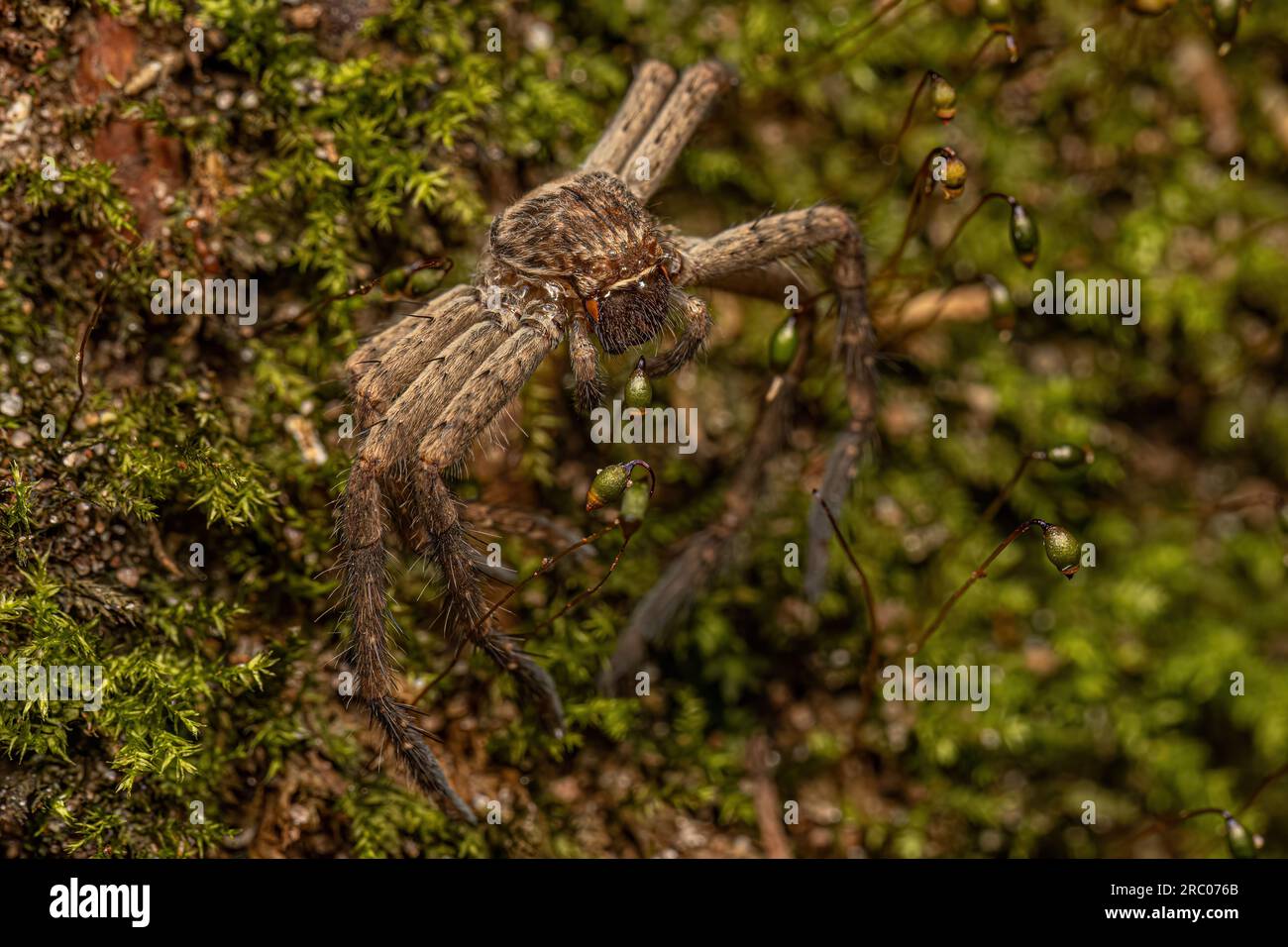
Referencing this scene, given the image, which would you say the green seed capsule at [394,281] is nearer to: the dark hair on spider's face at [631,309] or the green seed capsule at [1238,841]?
the dark hair on spider's face at [631,309]

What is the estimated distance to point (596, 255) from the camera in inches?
127

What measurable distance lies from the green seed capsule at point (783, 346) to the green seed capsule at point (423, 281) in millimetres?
1186

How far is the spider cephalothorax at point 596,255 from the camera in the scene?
324 cm

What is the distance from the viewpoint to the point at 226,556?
348 centimetres

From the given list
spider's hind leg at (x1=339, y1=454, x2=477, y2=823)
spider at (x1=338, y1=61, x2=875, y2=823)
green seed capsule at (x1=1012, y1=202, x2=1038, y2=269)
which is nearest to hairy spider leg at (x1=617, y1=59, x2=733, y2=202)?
spider at (x1=338, y1=61, x2=875, y2=823)

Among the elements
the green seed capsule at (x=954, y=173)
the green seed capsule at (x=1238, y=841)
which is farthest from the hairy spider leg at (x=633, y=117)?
the green seed capsule at (x=1238, y=841)

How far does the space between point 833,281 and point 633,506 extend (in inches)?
44.8

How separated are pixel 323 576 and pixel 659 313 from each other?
144 cm

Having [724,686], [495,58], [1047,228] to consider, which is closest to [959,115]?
[1047,228]

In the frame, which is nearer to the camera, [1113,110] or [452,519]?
[452,519]

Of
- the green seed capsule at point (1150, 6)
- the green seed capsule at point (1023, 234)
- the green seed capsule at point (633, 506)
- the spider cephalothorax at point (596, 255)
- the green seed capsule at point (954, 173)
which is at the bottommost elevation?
the green seed capsule at point (633, 506)

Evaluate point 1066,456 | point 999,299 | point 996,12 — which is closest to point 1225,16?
point 996,12

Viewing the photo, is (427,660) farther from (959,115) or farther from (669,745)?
(959,115)
